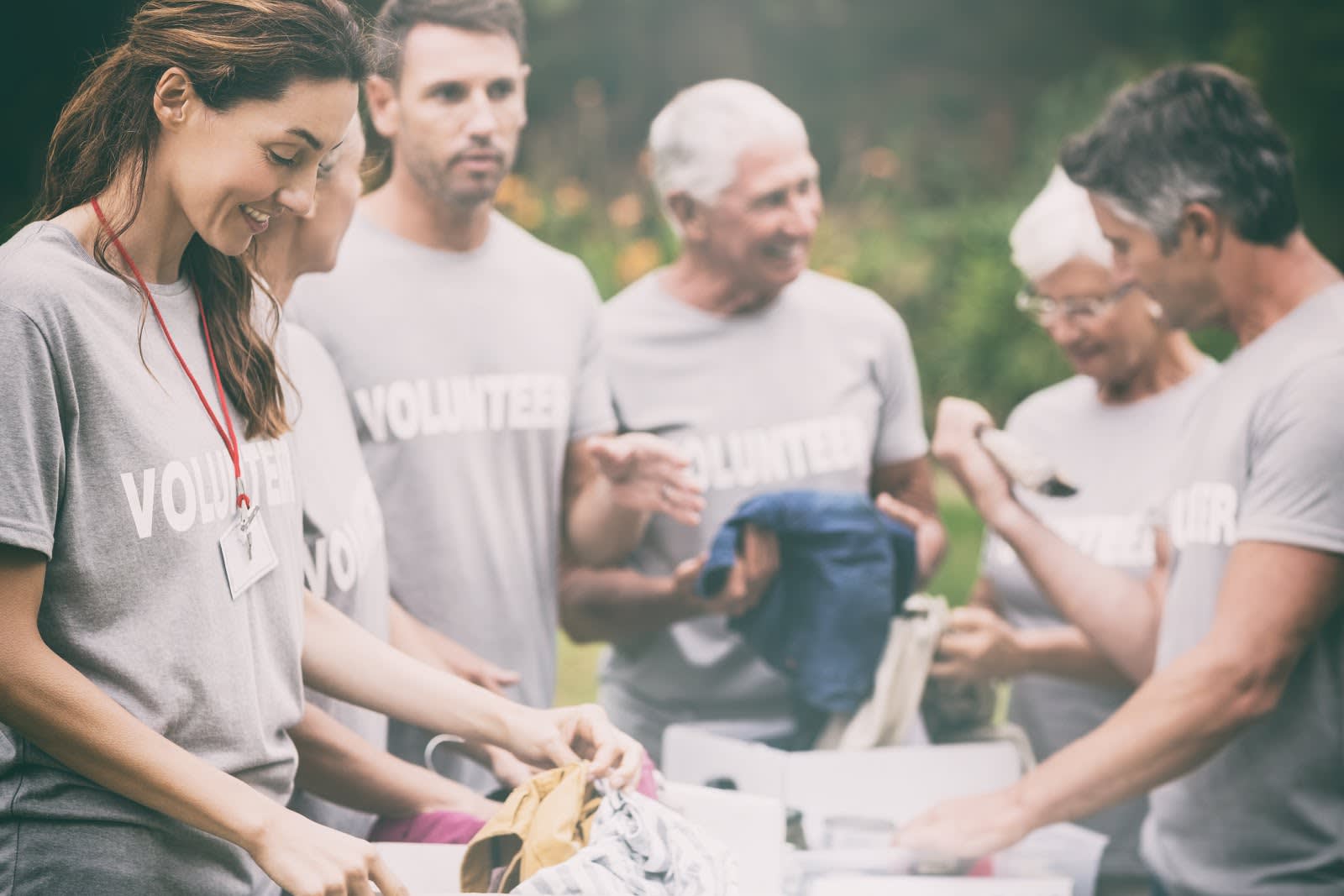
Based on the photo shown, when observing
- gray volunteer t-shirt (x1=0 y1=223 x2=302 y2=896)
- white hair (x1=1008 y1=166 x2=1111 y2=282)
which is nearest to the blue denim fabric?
white hair (x1=1008 y1=166 x2=1111 y2=282)

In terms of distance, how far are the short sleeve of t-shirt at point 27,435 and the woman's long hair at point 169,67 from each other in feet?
0.53

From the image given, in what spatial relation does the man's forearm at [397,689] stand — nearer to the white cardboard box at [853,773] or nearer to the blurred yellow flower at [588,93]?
the white cardboard box at [853,773]

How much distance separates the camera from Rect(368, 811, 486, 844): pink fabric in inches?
73.5

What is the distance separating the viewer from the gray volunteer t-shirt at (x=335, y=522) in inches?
74.3

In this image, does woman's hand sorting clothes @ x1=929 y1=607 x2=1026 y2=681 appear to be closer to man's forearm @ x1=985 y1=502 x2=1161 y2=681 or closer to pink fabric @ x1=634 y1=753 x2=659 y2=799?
man's forearm @ x1=985 y1=502 x2=1161 y2=681

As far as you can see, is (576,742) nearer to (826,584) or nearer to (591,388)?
(826,584)

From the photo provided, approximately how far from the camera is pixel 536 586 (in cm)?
270

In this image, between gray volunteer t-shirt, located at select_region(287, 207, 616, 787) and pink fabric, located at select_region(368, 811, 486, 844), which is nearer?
pink fabric, located at select_region(368, 811, 486, 844)

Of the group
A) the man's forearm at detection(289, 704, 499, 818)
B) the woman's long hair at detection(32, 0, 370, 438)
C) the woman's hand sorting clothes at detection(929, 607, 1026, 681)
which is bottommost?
the woman's hand sorting clothes at detection(929, 607, 1026, 681)

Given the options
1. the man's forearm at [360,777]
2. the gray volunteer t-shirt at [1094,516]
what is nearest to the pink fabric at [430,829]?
the man's forearm at [360,777]

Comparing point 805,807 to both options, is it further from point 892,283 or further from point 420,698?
point 892,283

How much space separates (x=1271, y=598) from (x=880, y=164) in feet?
26.8

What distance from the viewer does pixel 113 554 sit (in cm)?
136

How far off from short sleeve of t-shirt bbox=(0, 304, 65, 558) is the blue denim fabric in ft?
4.53
